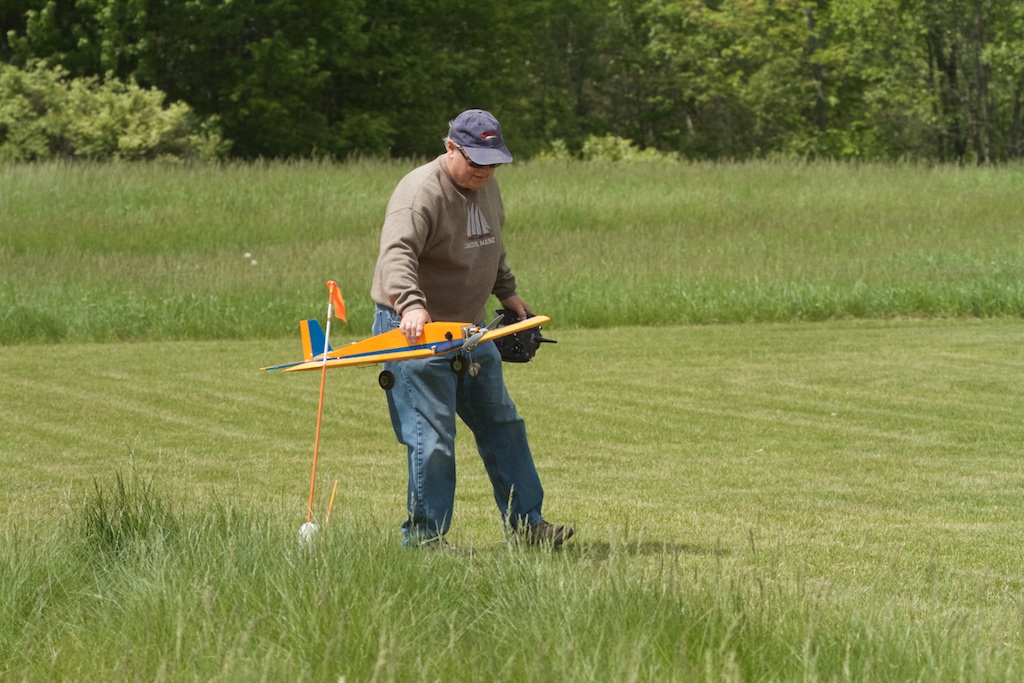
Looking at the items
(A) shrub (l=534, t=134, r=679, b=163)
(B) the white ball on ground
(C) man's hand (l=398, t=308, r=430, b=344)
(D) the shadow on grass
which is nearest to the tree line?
(A) shrub (l=534, t=134, r=679, b=163)

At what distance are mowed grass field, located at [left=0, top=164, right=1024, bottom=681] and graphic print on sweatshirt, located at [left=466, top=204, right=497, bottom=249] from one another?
3.80 ft

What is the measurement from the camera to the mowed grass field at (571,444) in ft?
15.6

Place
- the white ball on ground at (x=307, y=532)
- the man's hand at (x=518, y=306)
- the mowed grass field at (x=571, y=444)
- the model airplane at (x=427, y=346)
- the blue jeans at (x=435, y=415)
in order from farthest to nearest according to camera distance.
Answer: the man's hand at (x=518, y=306), the blue jeans at (x=435, y=415), the model airplane at (x=427, y=346), the white ball on ground at (x=307, y=532), the mowed grass field at (x=571, y=444)

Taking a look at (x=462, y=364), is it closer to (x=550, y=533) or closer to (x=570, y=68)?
(x=550, y=533)

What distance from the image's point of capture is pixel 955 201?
85.2ft

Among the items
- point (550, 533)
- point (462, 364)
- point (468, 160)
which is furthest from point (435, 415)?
point (468, 160)

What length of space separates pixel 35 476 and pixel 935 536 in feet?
16.1

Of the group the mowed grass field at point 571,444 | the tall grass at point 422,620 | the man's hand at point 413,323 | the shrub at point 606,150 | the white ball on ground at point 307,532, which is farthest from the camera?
the shrub at point 606,150

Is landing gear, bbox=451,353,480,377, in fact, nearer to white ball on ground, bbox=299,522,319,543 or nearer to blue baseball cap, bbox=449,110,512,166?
blue baseball cap, bbox=449,110,512,166

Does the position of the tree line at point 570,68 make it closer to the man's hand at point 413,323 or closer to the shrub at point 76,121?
the shrub at point 76,121

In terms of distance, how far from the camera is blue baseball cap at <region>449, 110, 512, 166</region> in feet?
20.5

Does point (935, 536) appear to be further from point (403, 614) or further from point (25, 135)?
point (25, 135)

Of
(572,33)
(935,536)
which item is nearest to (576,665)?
(935,536)

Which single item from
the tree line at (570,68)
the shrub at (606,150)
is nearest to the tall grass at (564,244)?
the tree line at (570,68)
